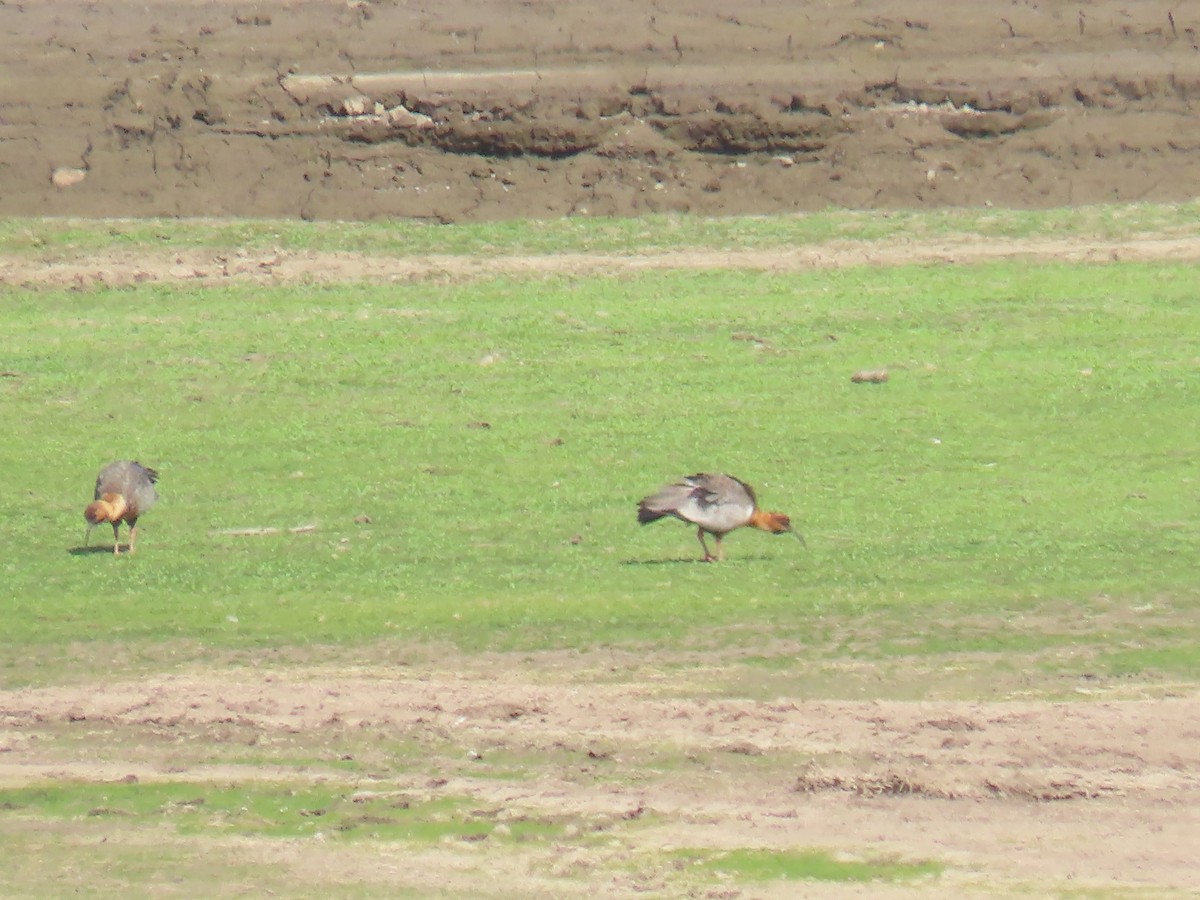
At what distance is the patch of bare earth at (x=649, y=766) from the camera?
27.6ft

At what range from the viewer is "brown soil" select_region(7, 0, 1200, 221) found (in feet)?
79.3

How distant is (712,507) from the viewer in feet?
43.1

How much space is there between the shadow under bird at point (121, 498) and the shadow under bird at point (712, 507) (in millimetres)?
3352

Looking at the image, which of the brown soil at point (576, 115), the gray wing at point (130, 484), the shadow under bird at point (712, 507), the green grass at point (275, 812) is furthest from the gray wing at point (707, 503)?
the brown soil at point (576, 115)

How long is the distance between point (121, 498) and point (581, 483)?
3435mm

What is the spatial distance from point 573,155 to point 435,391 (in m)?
7.10

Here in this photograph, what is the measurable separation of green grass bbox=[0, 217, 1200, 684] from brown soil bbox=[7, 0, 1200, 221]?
120cm

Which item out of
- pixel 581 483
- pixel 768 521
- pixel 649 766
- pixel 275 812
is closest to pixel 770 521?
pixel 768 521

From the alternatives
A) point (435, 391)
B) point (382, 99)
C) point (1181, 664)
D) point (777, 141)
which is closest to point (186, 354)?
point (435, 391)

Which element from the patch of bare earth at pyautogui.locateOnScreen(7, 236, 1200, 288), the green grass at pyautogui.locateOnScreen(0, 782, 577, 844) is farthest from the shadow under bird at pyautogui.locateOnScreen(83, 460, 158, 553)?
the patch of bare earth at pyautogui.locateOnScreen(7, 236, 1200, 288)

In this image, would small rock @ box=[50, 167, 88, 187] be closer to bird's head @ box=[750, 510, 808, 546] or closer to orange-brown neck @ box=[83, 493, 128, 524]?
→ orange-brown neck @ box=[83, 493, 128, 524]

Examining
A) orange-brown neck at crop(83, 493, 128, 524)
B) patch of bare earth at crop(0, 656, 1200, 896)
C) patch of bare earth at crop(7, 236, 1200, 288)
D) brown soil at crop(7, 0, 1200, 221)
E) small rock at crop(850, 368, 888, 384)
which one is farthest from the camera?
brown soil at crop(7, 0, 1200, 221)

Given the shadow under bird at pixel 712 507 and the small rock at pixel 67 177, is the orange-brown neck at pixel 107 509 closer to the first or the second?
the shadow under bird at pixel 712 507

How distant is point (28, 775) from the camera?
966 cm
